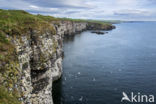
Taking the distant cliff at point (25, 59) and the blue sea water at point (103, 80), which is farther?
the blue sea water at point (103, 80)

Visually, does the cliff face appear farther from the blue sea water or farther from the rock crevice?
the blue sea water

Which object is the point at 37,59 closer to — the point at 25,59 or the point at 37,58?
the point at 37,58

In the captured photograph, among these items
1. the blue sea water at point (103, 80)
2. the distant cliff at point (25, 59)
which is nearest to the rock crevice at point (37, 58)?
the distant cliff at point (25, 59)

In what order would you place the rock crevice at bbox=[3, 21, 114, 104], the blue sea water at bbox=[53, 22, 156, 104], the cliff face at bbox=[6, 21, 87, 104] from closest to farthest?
the cliff face at bbox=[6, 21, 87, 104] → the rock crevice at bbox=[3, 21, 114, 104] → the blue sea water at bbox=[53, 22, 156, 104]

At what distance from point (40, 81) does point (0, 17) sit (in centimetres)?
1579

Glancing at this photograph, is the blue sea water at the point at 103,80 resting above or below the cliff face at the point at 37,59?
below

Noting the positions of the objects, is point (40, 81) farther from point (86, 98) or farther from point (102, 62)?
point (102, 62)

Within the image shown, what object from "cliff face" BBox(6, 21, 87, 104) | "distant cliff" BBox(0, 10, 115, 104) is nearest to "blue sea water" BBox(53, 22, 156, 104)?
"cliff face" BBox(6, 21, 87, 104)

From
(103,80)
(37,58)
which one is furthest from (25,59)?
(103,80)

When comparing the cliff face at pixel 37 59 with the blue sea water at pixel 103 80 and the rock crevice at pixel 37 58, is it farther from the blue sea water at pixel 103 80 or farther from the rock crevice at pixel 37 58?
the blue sea water at pixel 103 80

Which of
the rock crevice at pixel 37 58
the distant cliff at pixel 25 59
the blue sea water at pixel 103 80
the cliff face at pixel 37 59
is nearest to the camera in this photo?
the distant cliff at pixel 25 59

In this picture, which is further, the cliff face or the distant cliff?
the cliff face

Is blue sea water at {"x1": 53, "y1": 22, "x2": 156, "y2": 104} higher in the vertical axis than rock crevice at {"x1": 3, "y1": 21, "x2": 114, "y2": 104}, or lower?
lower

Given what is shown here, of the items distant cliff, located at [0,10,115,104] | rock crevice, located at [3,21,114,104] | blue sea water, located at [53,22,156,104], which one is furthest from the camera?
blue sea water, located at [53,22,156,104]
